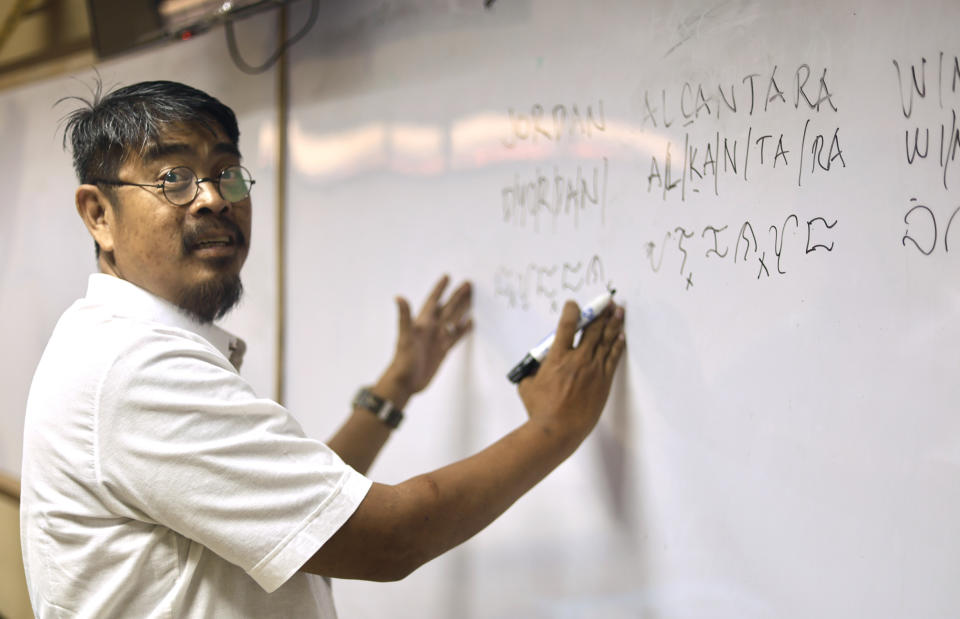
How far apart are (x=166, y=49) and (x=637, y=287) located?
3.76 feet

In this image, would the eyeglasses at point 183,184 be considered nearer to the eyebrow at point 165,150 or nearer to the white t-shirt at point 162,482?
the eyebrow at point 165,150

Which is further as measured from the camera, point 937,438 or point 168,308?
point 168,308

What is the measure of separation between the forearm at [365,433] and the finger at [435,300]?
4.6 inches

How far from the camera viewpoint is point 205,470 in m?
0.73

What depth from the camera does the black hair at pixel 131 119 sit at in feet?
2.78

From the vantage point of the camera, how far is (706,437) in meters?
0.95

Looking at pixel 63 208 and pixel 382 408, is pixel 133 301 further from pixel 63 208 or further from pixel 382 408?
pixel 63 208

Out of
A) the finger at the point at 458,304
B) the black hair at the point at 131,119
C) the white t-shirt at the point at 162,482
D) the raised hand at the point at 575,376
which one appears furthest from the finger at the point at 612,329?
the black hair at the point at 131,119

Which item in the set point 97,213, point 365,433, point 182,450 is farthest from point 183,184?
point 365,433

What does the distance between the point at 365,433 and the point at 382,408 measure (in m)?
0.05

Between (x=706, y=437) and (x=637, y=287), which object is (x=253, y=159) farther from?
(x=706, y=437)

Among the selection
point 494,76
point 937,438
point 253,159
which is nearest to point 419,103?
point 494,76

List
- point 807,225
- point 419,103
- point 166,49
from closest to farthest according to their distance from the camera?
point 807,225
point 419,103
point 166,49

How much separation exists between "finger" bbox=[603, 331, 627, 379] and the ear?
59 cm
